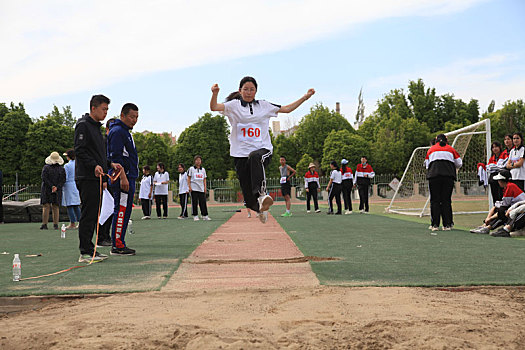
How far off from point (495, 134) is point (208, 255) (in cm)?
6229

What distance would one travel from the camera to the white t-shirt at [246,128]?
269 inches

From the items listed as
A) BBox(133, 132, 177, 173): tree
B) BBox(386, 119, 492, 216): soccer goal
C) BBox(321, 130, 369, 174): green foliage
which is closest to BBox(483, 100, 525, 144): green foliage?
BBox(321, 130, 369, 174): green foliage

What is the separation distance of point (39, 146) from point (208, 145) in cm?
1922

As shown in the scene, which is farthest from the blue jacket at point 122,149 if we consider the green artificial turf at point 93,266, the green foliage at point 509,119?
the green foliage at point 509,119

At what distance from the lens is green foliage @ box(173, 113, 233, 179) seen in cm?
6025

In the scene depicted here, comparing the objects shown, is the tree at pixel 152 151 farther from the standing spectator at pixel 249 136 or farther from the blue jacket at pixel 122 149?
the standing spectator at pixel 249 136

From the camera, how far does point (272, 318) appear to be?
392 centimetres

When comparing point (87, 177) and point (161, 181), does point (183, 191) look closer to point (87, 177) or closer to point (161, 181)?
point (161, 181)

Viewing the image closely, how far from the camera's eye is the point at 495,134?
203ft

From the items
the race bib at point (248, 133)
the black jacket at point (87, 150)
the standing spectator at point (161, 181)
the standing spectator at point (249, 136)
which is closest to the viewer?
the standing spectator at point (249, 136)

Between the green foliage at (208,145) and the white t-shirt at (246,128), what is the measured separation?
52331 millimetres

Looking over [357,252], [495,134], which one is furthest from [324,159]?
[357,252]

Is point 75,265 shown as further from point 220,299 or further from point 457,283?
point 457,283

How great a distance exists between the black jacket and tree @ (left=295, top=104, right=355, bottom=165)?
58.3 meters
